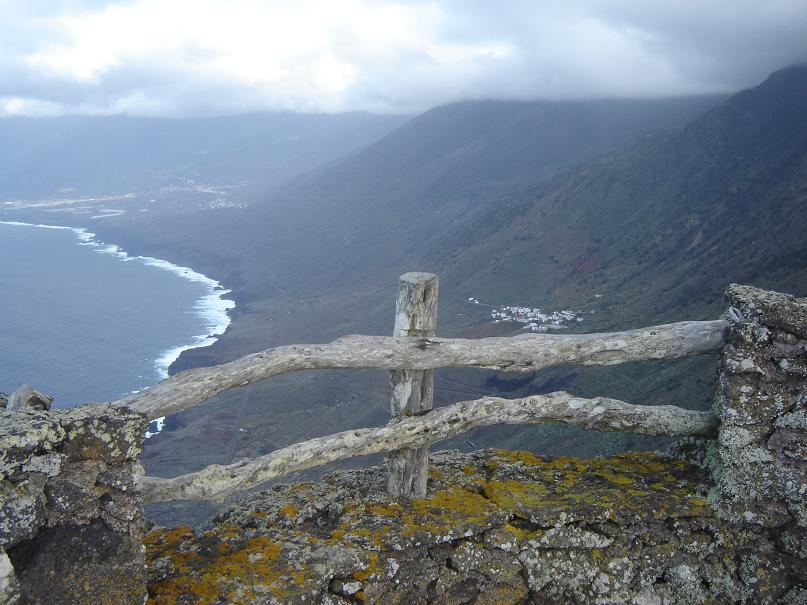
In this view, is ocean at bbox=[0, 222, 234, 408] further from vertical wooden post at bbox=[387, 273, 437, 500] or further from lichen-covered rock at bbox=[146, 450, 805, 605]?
vertical wooden post at bbox=[387, 273, 437, 500]

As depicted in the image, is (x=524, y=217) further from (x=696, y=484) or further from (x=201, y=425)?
(x=696, y=484)

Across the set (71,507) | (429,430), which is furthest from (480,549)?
(71,507)

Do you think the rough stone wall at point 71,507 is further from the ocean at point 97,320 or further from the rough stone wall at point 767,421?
the ocean at point 97,320

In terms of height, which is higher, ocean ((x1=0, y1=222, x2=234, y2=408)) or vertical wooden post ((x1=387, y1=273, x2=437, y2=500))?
vertical wooden post ((x1=387, y1=273, x2=437, y2=500))

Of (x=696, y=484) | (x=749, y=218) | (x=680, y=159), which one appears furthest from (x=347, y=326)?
(x=696, y=484)

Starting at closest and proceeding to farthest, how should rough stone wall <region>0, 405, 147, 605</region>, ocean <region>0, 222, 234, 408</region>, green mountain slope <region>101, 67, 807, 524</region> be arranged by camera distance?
rough stone wall <region>0, 405, 147, 605</region> → green mountain slope <region>101, 67, 807, 524</region> → ocean <region>0, 222, 234, 408</region>

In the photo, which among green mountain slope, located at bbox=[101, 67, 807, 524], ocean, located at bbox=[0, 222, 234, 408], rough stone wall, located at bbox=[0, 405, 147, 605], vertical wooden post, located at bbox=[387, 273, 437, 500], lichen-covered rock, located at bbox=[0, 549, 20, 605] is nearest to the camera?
lichen-covered rock, located at bbox=[0, 549, 20, 605]

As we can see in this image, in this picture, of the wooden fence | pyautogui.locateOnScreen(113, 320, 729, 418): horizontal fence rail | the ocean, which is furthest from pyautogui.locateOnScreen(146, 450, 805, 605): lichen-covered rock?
the ocean
